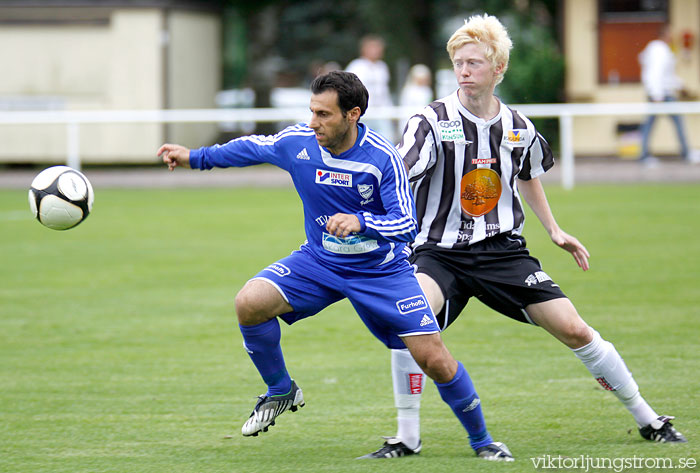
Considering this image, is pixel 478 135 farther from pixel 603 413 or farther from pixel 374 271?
pixel 603 413

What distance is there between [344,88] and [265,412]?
4.83ft

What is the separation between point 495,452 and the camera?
458 cm

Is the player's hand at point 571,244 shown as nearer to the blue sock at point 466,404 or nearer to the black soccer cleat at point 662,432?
the black soccer cleat at point 662,432

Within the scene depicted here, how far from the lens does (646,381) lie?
593 centimetres

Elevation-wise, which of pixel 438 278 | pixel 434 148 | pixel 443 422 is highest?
pixel 434 148

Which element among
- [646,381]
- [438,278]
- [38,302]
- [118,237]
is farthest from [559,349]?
[118,237]

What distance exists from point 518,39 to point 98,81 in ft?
29.3

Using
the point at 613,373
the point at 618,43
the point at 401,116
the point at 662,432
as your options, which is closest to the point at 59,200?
the point at 613,373

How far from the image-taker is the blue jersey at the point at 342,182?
14.7ft

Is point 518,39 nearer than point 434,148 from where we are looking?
No

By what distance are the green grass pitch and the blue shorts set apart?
60 cm

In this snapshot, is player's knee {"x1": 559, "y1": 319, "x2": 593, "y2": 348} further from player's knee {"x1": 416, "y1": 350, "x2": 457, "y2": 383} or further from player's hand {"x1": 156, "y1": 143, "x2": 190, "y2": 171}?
player's hand {"x1": 156, "y1": 143, "x2": 190, "y2": 171}

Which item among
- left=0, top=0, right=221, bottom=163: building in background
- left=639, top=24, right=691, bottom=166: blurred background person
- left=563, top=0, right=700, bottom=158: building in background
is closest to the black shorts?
left=639, top=24, right=691, bottom=166: blurred background person

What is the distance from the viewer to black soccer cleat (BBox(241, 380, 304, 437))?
4770 mm
